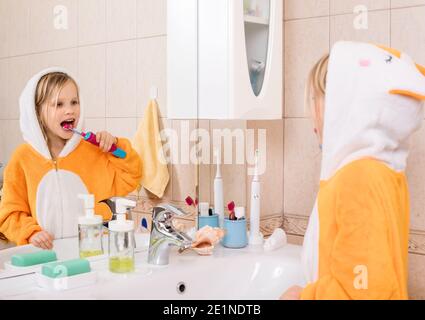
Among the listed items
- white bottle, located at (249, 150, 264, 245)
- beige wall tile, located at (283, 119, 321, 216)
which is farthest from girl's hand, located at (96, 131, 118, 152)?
beige wall tile, located at (283, 119, 321, 216)

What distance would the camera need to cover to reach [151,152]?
1.55 metres

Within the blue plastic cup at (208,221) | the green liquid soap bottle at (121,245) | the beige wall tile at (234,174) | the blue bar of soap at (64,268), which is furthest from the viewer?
the beige wall tile at (234,174)

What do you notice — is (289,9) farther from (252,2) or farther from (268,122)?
(268,122)

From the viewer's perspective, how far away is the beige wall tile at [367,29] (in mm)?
1578

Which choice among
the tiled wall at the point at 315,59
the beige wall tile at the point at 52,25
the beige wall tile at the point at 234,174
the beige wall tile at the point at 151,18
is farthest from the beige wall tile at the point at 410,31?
the beige wall tile at the point at 52,25

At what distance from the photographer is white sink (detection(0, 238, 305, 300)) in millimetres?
1215

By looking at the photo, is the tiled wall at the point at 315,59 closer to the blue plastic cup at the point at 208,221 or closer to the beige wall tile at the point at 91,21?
the blue plastic cup at the point at 208,221

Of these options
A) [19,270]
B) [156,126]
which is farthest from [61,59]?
[19,270]

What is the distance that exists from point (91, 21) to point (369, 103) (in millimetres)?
680

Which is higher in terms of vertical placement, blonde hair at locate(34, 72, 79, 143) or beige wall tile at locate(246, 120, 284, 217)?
blonde hair at locate(34, 72, 79, 143)

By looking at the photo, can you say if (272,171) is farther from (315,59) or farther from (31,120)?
(31,120)

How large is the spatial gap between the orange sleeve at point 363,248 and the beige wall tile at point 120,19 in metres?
0.69

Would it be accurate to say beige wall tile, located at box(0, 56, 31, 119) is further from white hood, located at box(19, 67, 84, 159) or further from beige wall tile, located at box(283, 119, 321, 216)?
beige wall tile, located at box(283, 119, 321, 216)

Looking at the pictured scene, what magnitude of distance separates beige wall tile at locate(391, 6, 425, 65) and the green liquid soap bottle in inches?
33.4
